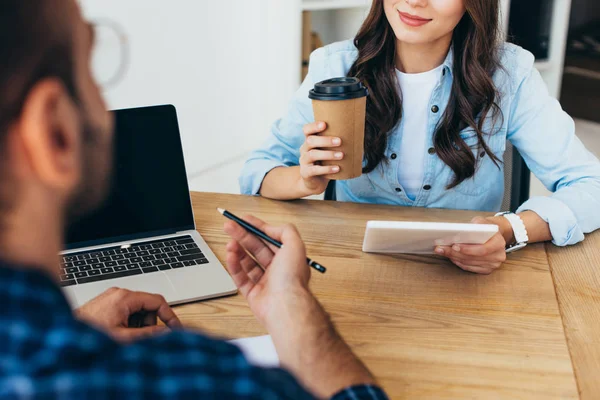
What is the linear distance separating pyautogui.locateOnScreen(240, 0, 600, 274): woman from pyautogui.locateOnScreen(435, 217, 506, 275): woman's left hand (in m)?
0.35

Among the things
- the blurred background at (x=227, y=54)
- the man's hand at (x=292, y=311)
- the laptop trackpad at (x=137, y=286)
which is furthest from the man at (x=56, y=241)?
the blurred background at (x=227, y=54)

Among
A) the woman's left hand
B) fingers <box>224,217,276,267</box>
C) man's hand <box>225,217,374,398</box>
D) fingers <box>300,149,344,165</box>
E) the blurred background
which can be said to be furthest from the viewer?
the blurred background

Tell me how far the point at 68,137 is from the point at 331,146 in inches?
32.3

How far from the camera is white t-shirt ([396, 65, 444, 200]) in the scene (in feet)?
5.61

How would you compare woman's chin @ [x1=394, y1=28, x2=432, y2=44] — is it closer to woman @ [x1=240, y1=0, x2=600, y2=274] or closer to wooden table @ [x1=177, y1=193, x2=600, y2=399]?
woman @ [x1=240, y1=0, x2=600, y2=274]

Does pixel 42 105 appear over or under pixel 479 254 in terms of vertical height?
over

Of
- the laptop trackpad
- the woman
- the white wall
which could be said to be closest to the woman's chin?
the woman

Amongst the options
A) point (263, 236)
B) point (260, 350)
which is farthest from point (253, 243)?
point (260, 350)

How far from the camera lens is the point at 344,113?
4.26 feet

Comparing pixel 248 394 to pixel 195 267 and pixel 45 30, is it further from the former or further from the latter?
pixel 195 267

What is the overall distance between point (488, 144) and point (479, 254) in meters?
0.53

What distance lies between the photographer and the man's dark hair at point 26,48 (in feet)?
1.67

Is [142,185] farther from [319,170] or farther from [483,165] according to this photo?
[483,165]

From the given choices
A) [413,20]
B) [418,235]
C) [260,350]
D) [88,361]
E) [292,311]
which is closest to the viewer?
[88,361]
